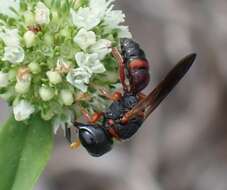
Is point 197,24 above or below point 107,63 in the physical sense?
below

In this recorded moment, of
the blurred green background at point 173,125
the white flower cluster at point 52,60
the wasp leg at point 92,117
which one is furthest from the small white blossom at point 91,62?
the blurred green background at point 173,125

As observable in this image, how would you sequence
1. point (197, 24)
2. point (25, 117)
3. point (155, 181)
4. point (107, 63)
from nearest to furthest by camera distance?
point (25, 117), point (107, 63), point (155, 181), point (197, 24)

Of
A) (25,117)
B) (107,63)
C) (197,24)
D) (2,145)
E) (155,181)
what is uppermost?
(107,63)

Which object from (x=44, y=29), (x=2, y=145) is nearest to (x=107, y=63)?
(x=44, y=29)

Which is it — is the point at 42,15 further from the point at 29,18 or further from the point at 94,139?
the point at 94,139

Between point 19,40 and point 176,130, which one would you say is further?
point 176,130

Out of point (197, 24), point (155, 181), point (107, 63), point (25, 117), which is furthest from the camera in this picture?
point (197, 24)

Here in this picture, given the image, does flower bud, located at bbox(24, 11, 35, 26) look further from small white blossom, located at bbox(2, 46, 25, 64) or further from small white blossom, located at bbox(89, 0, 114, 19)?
small white blossom, located at bbox(89, 0, 114, 19)

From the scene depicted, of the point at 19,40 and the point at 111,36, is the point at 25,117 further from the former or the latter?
the point at 111,36
